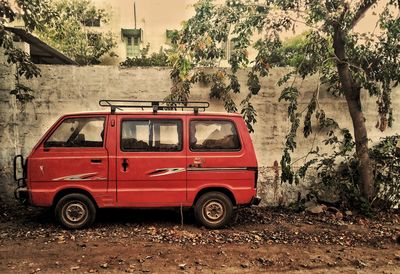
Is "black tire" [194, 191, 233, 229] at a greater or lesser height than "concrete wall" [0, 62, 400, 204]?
lesser

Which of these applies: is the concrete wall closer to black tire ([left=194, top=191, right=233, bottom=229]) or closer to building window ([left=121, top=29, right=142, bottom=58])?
black tire ([left=194, top=191, right=233, bottom=229])

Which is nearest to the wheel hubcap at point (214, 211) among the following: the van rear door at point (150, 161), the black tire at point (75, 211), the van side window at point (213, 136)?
the van rear door at point (150, 161)

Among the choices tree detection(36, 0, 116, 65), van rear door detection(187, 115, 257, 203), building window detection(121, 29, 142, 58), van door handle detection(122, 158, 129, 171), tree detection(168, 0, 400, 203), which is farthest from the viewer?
building window detection(121, 29, 142, 58)

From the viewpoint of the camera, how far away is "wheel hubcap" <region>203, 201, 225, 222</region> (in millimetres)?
6271

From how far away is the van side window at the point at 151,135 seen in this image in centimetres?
607

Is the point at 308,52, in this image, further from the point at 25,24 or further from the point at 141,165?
the point at 25,24

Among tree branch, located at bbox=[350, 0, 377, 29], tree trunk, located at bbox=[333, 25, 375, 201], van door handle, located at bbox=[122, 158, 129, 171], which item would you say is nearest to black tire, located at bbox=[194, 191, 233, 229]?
van door handle, located at bbox=[122, 158, 129, 171]

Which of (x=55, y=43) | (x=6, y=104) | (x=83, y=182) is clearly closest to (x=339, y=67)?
(x=83, y=182)

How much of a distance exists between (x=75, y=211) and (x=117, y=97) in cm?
263

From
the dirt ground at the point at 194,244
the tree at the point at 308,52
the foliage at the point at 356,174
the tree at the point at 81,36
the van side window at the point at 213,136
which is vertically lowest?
the dirt ground at the point at 194,244

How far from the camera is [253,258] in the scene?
16.7 feet

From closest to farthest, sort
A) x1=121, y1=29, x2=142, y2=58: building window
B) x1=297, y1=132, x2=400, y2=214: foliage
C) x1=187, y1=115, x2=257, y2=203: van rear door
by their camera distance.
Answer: x1=187, y1=115, x2=257, y2=203: van rear door
x1=297, y1=132, x2=400, y2=214: foliage
x1=121, y1=29, x2=142, y2=58: building window

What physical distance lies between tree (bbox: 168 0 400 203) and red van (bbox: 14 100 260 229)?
3.65 feet

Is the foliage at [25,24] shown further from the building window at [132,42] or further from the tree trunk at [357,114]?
the building window at [132,42]
